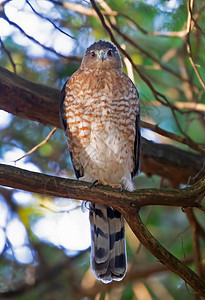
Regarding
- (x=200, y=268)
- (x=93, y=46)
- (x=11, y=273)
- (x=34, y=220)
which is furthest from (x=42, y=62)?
(x=200, y=268)

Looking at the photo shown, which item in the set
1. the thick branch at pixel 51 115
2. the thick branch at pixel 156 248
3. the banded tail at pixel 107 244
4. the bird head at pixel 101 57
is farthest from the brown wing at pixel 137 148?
the thick branch at pixel 156 248

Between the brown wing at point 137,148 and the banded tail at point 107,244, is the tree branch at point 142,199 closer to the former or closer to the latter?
the banded tail at point 107,244

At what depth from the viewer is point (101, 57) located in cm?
414

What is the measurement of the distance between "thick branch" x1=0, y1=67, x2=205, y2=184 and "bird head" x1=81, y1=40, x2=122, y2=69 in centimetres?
42

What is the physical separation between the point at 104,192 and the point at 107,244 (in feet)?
3.38

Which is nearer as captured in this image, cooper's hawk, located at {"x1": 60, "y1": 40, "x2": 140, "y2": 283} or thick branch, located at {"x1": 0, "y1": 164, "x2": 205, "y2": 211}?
thick branch, located at {"x1": 0, "y1": 164, "x2": 205, "y2": 211}

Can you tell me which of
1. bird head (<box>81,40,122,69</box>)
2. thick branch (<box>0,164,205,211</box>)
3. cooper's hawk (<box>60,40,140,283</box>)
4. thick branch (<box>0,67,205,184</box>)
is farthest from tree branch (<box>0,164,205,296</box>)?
bird head (<box>81,40,122,69</box>)

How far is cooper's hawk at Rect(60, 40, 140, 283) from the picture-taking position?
3.76 meters

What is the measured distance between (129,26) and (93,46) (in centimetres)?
82

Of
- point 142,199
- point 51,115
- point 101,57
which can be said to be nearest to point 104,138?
point 51,115

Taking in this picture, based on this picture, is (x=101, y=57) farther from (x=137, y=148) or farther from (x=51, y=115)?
(x=137, y=148)

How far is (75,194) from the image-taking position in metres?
2.86

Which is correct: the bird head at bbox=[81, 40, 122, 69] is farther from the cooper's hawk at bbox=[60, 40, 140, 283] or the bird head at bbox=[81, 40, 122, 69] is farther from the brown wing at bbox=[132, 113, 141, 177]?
the brown wing at bbox=[132, 113, 141, 177]

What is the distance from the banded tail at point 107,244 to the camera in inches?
143
